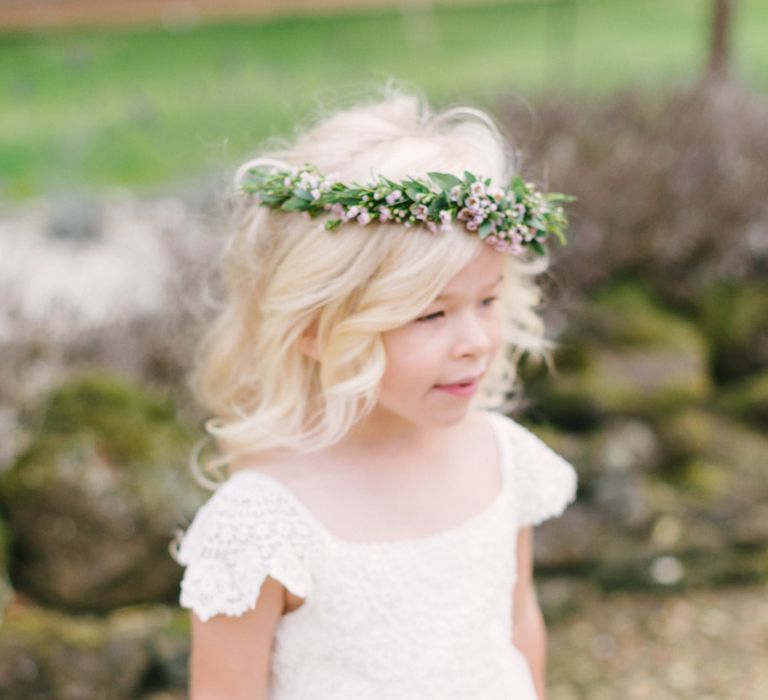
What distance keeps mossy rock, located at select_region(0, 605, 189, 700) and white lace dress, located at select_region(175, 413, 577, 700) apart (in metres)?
1.13

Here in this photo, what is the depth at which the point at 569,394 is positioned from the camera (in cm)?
387

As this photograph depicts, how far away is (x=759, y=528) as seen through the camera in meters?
3.82

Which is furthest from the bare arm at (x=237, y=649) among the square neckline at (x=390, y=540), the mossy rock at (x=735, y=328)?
the mossy rock at (x=735, y=328)

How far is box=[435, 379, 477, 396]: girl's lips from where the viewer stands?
5.83ft

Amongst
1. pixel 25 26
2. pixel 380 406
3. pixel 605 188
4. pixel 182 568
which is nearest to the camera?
pixel 380 406

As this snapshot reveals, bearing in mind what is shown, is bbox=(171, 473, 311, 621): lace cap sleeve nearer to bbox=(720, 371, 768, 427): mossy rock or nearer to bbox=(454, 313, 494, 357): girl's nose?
bbox=(454, 313, 494, 357): girl's nose

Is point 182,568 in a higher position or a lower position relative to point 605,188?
lower

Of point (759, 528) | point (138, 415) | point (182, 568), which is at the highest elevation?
point (138, 415)

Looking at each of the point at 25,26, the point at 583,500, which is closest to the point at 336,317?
the point at 583,500

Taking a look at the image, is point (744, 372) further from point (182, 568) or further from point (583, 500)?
point (182, 568)

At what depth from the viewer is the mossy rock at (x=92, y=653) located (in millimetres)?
2803

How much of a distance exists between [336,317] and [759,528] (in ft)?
8.16

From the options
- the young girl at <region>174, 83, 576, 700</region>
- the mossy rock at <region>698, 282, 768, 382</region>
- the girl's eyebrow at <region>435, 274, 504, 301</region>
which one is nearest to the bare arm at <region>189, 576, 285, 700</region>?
the young girl at <region>174, 83, 576, 700</region>

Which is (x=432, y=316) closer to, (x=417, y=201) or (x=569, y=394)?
(x=417, y=201)
